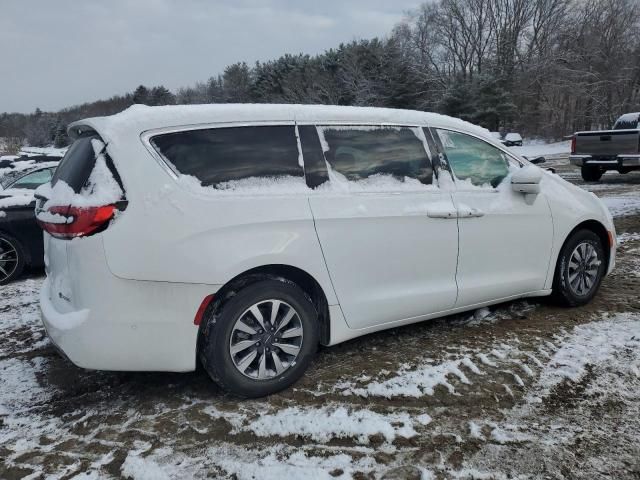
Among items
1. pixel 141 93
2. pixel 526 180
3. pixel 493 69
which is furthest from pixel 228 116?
pixel 141 93

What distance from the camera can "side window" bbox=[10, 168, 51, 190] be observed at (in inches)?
266

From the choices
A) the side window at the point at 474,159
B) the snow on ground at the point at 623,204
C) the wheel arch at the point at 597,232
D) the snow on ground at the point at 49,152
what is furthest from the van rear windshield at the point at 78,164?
the snow on ground at the point at 623,204

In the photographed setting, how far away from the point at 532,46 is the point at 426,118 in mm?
60025

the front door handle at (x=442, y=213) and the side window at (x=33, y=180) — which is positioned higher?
the side window at (x=33, y=180)

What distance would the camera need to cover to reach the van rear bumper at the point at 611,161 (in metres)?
12.0

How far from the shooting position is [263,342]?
2.94 m

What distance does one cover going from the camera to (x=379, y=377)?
323 cm

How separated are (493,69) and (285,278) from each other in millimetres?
51919

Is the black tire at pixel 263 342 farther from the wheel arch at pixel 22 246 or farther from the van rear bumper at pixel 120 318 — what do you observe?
the wheel arch at pixel 22 246

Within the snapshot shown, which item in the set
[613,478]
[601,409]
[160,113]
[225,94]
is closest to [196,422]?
[160,113]

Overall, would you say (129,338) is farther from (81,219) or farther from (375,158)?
(375,158)

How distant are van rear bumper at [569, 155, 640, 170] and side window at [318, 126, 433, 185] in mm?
10790

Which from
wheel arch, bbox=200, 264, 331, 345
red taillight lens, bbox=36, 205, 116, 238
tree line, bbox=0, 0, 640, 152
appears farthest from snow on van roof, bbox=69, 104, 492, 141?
tree line, bbox=0, 0, 640, 152

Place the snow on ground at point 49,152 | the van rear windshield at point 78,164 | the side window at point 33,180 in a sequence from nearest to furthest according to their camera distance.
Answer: the van rear windshield at point 78,164 < the side window at point 33,180 < the snow on ground at point 49,152
